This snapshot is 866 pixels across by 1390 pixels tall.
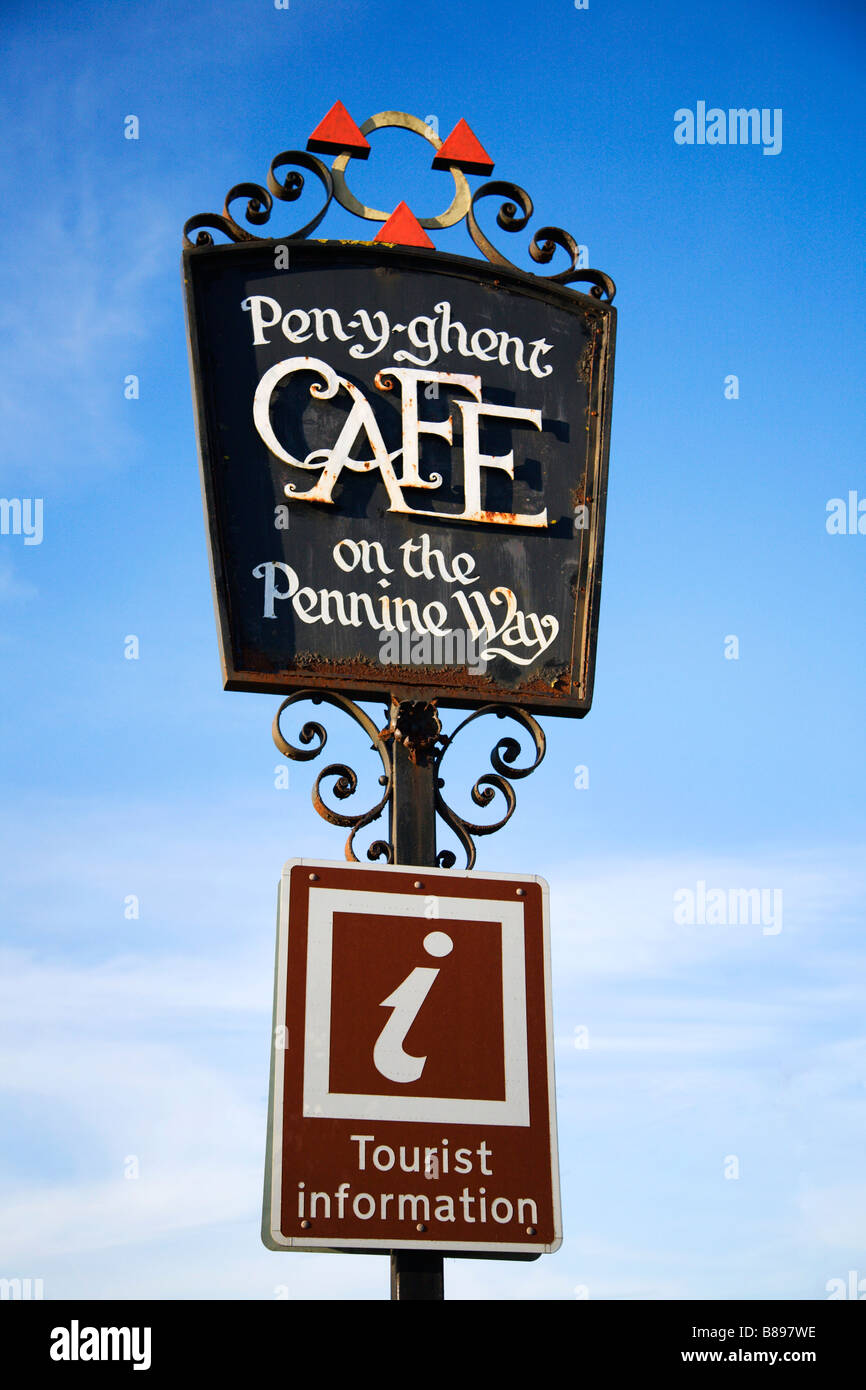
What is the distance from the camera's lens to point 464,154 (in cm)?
522

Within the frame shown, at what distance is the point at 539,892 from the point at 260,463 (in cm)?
167

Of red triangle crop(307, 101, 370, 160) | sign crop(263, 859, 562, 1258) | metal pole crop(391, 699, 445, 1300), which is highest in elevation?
red triangle crop(307, 101, 370, 160)

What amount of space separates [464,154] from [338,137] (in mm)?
470

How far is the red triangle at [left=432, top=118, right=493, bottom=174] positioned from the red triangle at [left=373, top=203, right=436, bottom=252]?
23 cm

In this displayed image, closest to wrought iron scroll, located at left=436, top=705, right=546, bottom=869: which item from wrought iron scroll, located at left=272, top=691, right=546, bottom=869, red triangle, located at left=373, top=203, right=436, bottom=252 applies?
wrought iron scroll, located at left=272, top=691, right=546, bottom=869

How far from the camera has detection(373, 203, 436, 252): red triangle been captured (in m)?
5.10

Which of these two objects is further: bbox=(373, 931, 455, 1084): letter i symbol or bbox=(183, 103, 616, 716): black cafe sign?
bbox=(183, 103, 616, 716): black cafe sign

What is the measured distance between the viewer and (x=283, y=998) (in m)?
3.84

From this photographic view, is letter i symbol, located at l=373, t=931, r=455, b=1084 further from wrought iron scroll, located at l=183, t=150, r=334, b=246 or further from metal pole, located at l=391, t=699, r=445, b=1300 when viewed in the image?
wrought iron scroll, located at l=183, t=150, r=334, b=246

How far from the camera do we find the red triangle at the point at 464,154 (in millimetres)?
→ 5211

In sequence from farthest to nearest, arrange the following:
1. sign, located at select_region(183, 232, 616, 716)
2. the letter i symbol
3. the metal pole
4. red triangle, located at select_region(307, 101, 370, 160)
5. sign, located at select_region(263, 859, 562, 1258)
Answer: red triangle, located at select_region(307, 101, 370, 160) < sign, located at select_region(183, 232, 616, 716) < the metal pole < the letter i symbol < sign, located at select_region(263, 859, 562, 1258)

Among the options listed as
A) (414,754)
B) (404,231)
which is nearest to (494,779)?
(414,754)
